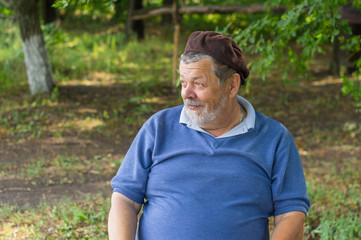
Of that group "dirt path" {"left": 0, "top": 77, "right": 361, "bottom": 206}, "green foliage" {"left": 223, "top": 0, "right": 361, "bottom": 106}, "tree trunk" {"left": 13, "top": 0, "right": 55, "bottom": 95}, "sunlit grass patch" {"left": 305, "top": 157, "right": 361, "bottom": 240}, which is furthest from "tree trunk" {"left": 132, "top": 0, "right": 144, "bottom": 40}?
"green foliage" {"left": 223, "top": 0, "right": 361, "bottom": 106}

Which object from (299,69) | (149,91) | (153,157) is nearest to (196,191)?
(153,157)

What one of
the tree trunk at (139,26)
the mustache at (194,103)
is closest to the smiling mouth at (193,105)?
the mustache at (194,103)

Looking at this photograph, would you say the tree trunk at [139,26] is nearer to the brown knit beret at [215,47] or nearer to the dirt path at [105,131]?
the dirt path at [105,131]

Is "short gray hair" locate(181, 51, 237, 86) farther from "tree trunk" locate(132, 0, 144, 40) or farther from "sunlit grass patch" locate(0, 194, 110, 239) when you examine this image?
"tree trunk" locate(132, 0, 144, 40)

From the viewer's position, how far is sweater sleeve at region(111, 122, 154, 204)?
2278mm

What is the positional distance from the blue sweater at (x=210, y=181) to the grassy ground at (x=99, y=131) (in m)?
1.35

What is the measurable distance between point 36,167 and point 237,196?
3487mm

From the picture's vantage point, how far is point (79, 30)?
1340 centimetres

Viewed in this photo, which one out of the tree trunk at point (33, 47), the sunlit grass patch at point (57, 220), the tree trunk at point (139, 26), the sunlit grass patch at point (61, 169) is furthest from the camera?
the tree trunk at point (139, 26)

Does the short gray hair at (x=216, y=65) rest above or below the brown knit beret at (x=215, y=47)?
below

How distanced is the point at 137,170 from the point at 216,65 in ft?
2.14

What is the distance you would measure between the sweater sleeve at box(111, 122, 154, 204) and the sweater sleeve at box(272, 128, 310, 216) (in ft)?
2.08

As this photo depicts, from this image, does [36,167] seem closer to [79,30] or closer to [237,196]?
[237,196]

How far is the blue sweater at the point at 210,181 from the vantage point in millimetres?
2184
